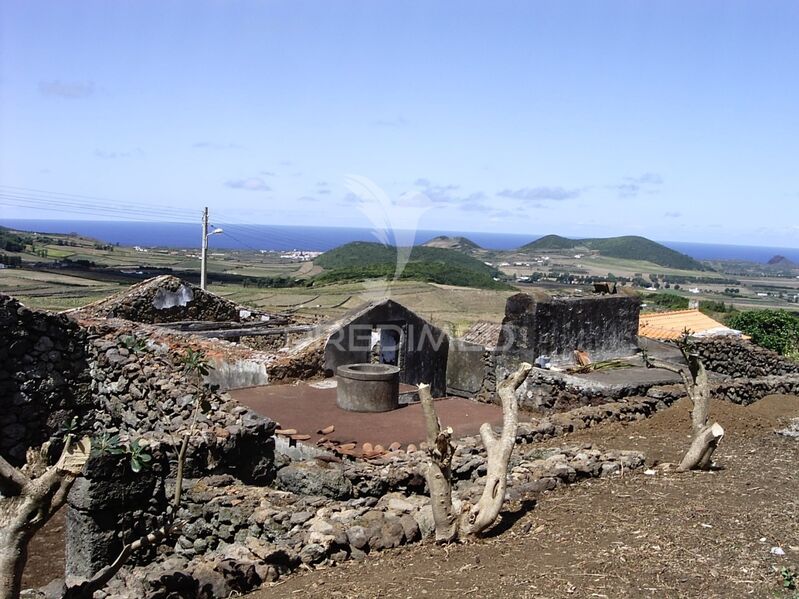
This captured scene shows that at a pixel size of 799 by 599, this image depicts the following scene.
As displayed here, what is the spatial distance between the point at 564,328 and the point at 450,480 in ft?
36.0

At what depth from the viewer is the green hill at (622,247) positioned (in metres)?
96.1

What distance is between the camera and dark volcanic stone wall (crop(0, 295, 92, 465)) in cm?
1306

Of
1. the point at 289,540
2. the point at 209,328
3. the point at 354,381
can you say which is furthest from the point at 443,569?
the point at 209,328

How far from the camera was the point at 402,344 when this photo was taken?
17.7 metres

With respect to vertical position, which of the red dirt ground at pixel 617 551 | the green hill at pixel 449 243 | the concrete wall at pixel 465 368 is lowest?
the concrete wall at pixel 465 368

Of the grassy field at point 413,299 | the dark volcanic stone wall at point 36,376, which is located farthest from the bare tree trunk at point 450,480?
the grassy field at point 413,299

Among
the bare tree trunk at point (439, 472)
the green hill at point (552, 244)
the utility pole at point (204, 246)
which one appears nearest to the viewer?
the bare tree trunk at point (439, 472)

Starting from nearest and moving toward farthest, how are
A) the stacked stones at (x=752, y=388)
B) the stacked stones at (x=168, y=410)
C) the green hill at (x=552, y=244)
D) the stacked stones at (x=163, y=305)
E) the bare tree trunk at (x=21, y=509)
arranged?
the bare tree trunk at (x=21, y=509)
the stacked stones at (x=168, y=410)
the stacked stones at (x=752, y=388)
the stacked stones at (x=163, y=305)
the green hill at (x=552, y=244)

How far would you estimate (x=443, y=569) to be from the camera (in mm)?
6277

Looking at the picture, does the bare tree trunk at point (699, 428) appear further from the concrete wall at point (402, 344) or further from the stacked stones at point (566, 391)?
the concrete wall at point (402, 344)

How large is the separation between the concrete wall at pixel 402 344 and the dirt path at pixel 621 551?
26.8ft

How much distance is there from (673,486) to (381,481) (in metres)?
3.51

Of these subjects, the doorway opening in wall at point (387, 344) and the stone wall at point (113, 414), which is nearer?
the stone wall at point (113, 414)

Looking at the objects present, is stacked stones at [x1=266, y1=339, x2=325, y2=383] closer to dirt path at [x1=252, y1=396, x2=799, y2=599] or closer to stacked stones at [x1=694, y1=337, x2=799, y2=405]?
dirt path at [x1=252, y1=396, x2=799, y2=599]
